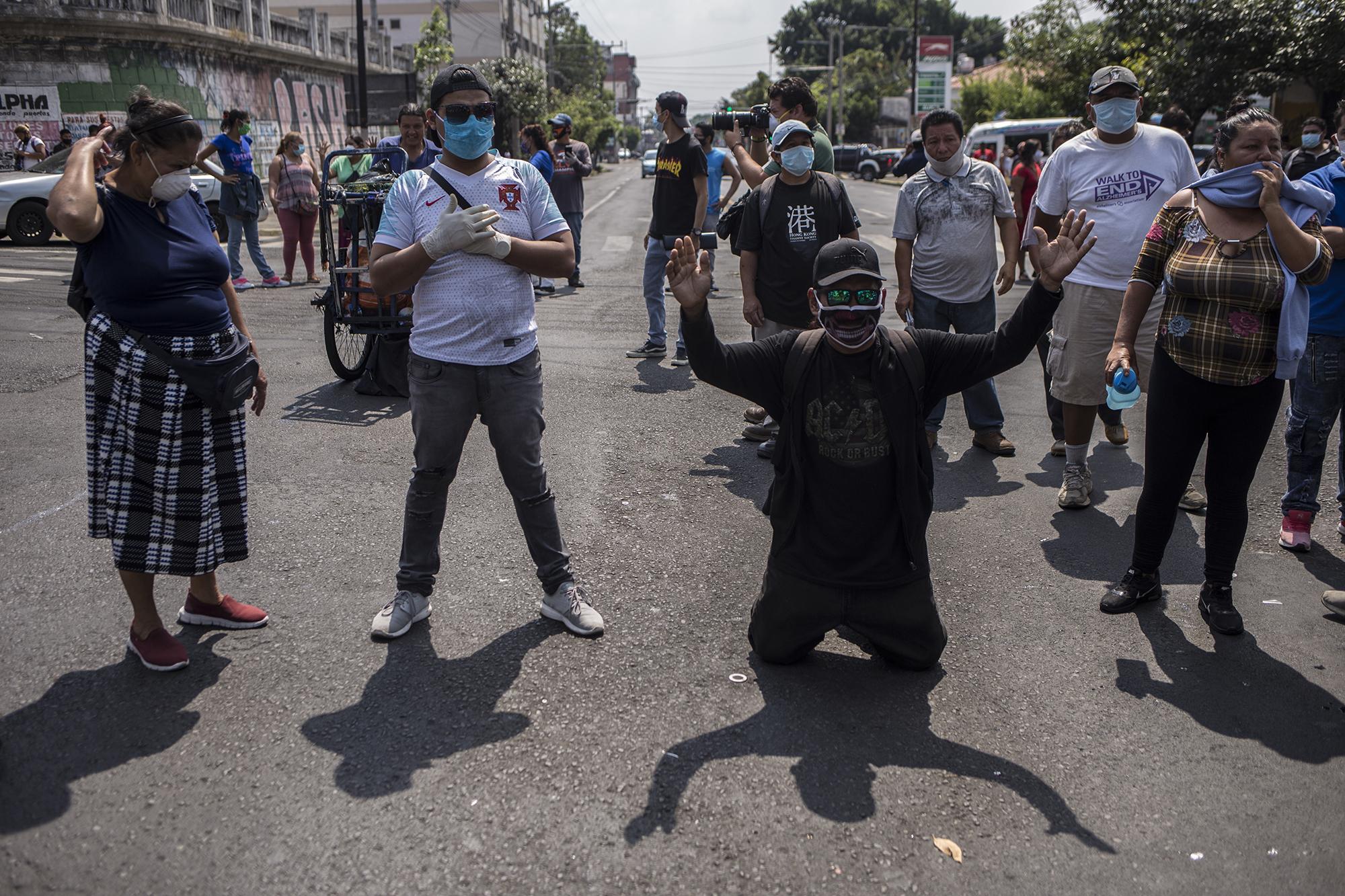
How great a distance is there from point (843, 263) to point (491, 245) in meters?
1.16

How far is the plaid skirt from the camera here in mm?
3723

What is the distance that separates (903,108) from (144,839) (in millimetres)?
79233

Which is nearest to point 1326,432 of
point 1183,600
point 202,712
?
point 1183,600

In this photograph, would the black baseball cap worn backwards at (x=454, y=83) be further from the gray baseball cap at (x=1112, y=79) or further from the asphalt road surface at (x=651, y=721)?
the gray baseball cap at (x=1112, y=79)

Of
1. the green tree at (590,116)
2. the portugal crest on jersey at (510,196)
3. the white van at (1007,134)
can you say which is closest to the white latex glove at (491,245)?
the portugal crest on jersey at (510,196)

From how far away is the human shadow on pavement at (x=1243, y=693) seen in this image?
139 inches

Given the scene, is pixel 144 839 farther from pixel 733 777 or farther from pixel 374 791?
pixel 733 777

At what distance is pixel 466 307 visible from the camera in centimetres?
392

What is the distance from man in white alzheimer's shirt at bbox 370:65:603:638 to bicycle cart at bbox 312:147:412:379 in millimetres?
3559

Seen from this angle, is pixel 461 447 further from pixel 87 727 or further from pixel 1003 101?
pixel 1003 101

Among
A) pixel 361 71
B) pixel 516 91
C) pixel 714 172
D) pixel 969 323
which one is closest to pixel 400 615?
pixel 969 323

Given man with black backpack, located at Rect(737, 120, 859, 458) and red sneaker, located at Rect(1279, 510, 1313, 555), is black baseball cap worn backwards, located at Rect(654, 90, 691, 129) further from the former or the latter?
red sneaker, located at Rect(1279, 510, 1313, 555)

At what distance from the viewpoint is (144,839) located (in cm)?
293

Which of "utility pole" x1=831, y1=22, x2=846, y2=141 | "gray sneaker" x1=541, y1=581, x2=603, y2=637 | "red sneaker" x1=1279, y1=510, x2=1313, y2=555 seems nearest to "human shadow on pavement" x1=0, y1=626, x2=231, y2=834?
"gray sneaker" x1=541, y1=581, x2=603, y2=637
